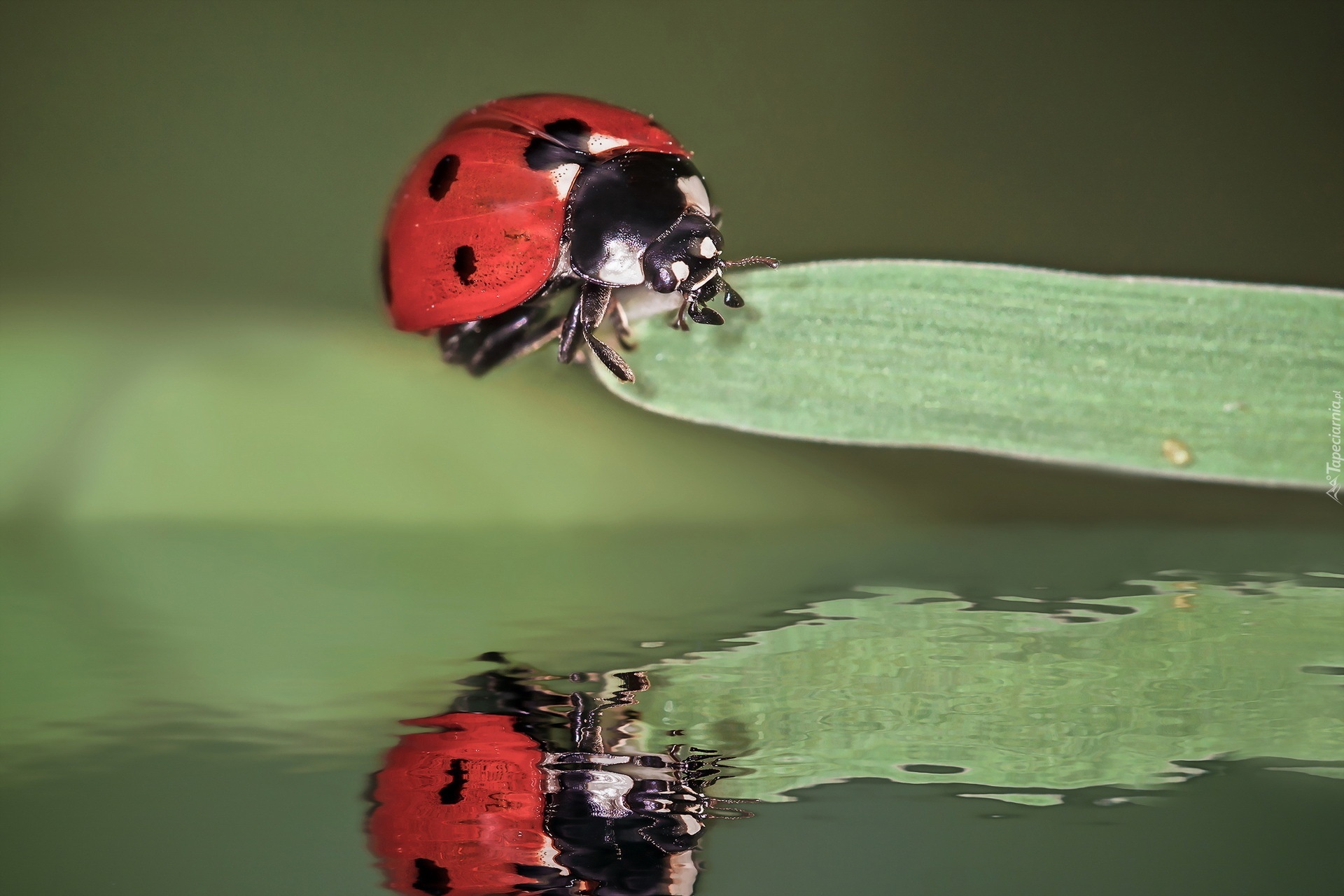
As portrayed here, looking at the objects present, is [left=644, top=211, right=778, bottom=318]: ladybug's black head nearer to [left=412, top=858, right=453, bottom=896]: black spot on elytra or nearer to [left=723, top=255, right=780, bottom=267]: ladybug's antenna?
[left=723, top=255, right=780, bottom=267]: ladybug's antenna

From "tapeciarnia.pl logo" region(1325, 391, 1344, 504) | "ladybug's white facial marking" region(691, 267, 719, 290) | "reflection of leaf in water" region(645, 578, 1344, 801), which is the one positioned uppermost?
"ladybug's white facial marking" region(691, 267, 719, 290)

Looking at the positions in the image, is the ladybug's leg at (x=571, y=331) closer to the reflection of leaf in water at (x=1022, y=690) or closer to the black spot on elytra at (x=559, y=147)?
the black spot on elytra at (x=559, y=147)

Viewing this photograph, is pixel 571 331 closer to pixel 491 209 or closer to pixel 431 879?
pixel 491 209

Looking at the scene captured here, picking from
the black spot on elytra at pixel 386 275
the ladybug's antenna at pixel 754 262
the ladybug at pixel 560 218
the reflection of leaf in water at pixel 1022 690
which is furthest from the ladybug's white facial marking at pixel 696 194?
the reflection of leaf in water at pixel 1022 690

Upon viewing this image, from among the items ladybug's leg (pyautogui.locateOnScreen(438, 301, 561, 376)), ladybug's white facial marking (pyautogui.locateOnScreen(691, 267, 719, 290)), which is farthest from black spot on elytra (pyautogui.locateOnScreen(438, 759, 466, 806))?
ladybug's leg (pyautogui.locateOnScreen(438, 301, 561, 376))

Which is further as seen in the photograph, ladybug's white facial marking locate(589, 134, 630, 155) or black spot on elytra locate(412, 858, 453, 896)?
ladybug's white facial marking locate(589, 134, 630, 155)

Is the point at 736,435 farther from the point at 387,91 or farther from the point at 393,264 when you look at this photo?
the point at 387,91
